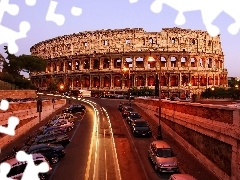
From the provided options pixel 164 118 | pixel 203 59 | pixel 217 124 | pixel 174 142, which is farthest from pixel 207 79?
pixel 217 124

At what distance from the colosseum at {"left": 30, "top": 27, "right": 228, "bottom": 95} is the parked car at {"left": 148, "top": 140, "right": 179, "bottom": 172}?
5989 centimetres

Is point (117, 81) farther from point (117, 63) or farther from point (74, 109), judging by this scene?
point (74, 109)

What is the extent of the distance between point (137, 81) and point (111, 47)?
1238cm

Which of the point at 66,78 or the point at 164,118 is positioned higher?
the point at 66,78

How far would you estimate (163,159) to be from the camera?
21625mm

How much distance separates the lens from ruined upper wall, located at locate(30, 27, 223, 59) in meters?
86.8

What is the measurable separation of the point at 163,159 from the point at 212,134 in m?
3.91

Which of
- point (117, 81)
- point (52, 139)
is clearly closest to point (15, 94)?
point (52, 139)

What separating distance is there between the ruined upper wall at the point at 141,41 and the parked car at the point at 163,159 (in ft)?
215

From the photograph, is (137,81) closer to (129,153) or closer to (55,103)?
(55,103)

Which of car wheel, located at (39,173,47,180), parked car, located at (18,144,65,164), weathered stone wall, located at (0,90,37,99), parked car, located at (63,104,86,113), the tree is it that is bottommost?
car wheel, located at (39,173,47,180)

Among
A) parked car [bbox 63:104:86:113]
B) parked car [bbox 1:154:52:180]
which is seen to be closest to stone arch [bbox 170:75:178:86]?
parked car [bbox 63:104:86:113]

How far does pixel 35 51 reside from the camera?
116000 mm

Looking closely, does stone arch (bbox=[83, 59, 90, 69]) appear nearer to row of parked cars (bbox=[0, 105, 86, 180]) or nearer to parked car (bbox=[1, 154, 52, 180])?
row of parked cars (bbox=[0, 105, 86, 180])
